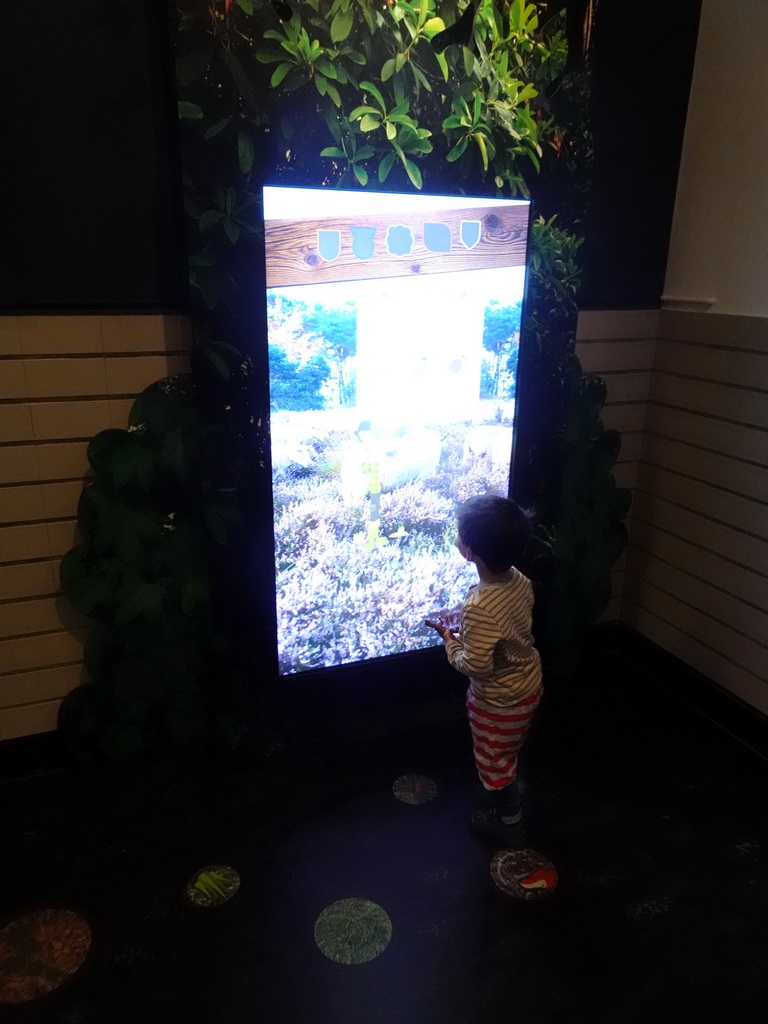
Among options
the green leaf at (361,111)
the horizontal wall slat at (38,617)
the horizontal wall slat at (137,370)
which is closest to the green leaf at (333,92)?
the green leaf at (361,111)

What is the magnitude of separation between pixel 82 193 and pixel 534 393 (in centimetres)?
142

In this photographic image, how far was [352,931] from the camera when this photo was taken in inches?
69.5

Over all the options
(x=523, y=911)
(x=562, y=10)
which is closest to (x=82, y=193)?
(x=562, y=10)

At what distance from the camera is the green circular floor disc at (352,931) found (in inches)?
67.3

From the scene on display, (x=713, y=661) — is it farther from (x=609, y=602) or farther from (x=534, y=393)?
(x=534, y=393)

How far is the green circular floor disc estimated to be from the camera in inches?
67.3

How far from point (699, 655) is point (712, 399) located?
0.94 meters

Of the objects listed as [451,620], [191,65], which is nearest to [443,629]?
[451,620]

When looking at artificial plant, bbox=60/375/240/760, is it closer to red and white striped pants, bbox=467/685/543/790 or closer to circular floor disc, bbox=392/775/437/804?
circular floor disc, bbox=392/775/437/804

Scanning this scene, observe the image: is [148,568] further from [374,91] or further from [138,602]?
[374,91]

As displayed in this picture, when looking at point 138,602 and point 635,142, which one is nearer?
point 138,602

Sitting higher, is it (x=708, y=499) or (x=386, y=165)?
(x=386, y=165)

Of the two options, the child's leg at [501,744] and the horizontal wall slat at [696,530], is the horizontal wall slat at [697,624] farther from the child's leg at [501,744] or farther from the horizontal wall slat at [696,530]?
the child's leg at [501,744]

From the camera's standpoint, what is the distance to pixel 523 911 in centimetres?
184
